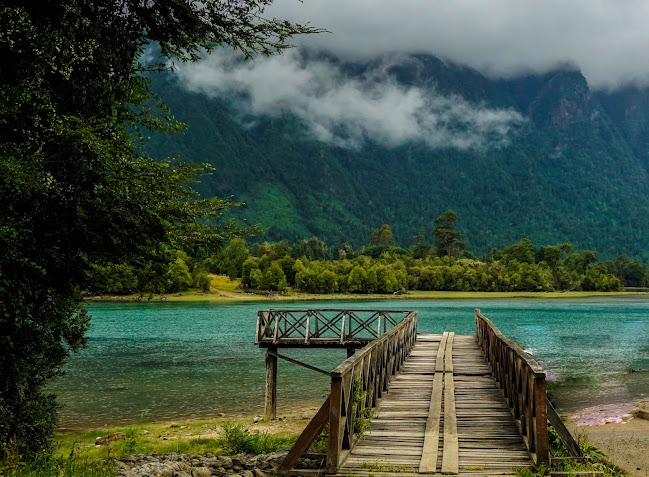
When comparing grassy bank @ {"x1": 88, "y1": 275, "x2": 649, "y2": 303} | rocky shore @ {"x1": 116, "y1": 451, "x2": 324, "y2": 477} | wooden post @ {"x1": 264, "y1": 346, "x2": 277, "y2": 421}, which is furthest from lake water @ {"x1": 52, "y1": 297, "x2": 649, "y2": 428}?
grassy bank @ {"x1": 88, "y1": 275, "x2": 649, "y2": 303}

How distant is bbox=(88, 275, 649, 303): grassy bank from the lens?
428 ft

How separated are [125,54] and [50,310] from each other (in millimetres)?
6170

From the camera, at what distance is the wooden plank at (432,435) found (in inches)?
343

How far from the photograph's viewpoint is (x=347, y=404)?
9.75 m

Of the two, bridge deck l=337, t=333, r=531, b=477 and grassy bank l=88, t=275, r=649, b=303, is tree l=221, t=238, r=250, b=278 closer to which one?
grassy bank l=88, t=275, r=649, b=303

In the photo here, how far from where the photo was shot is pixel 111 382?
106ft

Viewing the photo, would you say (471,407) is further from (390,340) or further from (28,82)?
(28,82)

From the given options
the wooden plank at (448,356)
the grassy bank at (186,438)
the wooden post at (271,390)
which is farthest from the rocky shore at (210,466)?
the wooden post at (271,390)

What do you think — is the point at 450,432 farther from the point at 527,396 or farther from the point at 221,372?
the point at 221,372

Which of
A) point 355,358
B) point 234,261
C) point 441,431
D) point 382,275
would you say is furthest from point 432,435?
point 234,261

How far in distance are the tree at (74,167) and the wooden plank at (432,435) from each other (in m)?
6.44

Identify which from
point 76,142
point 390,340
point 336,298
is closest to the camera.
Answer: point 76,142

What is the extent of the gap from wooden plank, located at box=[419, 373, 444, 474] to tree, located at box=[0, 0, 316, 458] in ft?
21.1

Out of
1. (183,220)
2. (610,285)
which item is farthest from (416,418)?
(610,285)
